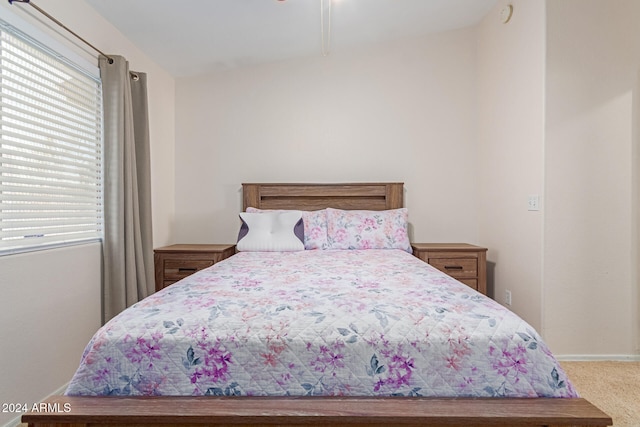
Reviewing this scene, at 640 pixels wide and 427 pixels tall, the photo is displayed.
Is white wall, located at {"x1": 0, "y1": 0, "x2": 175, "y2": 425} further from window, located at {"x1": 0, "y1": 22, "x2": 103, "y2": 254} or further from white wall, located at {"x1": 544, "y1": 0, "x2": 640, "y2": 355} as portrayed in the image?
white wall, located at {"x1": 544, "y1": 0, "x2": 640, "y2": 355}

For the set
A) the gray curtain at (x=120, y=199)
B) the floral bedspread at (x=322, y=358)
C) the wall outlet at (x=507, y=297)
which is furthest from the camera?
the wall outlet at (x=507, y=297)

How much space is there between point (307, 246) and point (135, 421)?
2.11 meters

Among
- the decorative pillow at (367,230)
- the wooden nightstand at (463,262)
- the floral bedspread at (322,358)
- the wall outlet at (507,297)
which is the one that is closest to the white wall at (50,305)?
the floral bedspread at (322,358)

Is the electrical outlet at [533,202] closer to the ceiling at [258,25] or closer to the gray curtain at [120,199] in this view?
the ceiling at [258,25]

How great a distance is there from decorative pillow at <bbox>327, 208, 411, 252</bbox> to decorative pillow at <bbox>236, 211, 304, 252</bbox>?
0.27 metres

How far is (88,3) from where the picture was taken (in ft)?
7.70

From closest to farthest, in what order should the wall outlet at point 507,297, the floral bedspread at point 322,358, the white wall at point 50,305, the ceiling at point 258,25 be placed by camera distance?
the floral bedspread at point 322,358 < the white wall at point 50,305 < the ceiling at point 258,25 < the wall outlet at point 507,297

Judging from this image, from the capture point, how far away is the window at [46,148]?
184cm

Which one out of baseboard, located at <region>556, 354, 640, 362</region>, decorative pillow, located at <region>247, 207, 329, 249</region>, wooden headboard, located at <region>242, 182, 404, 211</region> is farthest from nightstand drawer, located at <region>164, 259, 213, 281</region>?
baseboard, located at <region>556, 354, 640, 362</region>

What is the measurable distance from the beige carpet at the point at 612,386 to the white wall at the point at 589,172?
20 centimetres

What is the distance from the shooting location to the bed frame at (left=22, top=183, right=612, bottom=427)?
3.53 feet

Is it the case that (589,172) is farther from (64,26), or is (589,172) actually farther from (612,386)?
(64,26)

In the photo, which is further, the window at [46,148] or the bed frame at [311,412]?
the window at [46,148]

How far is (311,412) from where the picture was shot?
3.59 feet
